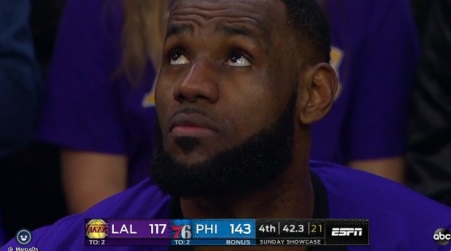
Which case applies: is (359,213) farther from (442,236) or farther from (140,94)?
(140,94)

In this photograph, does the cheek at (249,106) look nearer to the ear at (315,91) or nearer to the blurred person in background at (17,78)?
the ear at (315,91)

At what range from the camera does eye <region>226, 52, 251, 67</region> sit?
1258mm

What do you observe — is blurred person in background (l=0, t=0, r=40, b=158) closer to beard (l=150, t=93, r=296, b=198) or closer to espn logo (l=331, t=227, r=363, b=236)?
beard (l=150, t=93, r=296, b=198)

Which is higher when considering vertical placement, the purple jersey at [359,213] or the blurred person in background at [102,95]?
the blurred person in background at [102,95]

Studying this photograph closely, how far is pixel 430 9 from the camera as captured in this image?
1709mm

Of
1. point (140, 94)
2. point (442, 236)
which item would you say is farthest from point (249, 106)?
point (140, 94)

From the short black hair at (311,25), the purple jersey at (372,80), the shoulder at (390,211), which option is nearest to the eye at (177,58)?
the short black hair at (311,25)

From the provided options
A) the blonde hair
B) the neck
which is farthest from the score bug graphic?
the blonde hair

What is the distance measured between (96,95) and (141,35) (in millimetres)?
100

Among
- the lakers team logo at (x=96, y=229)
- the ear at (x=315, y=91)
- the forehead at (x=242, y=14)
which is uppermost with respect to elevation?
the forehead at (x=242, y=14)

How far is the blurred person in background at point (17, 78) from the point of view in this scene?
5.03ft

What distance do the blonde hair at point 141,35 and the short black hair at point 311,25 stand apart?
1.11ft

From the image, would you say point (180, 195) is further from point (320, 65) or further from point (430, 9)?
point (430, 9)

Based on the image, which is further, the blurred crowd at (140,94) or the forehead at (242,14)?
the blurred crowd at (140,94)
